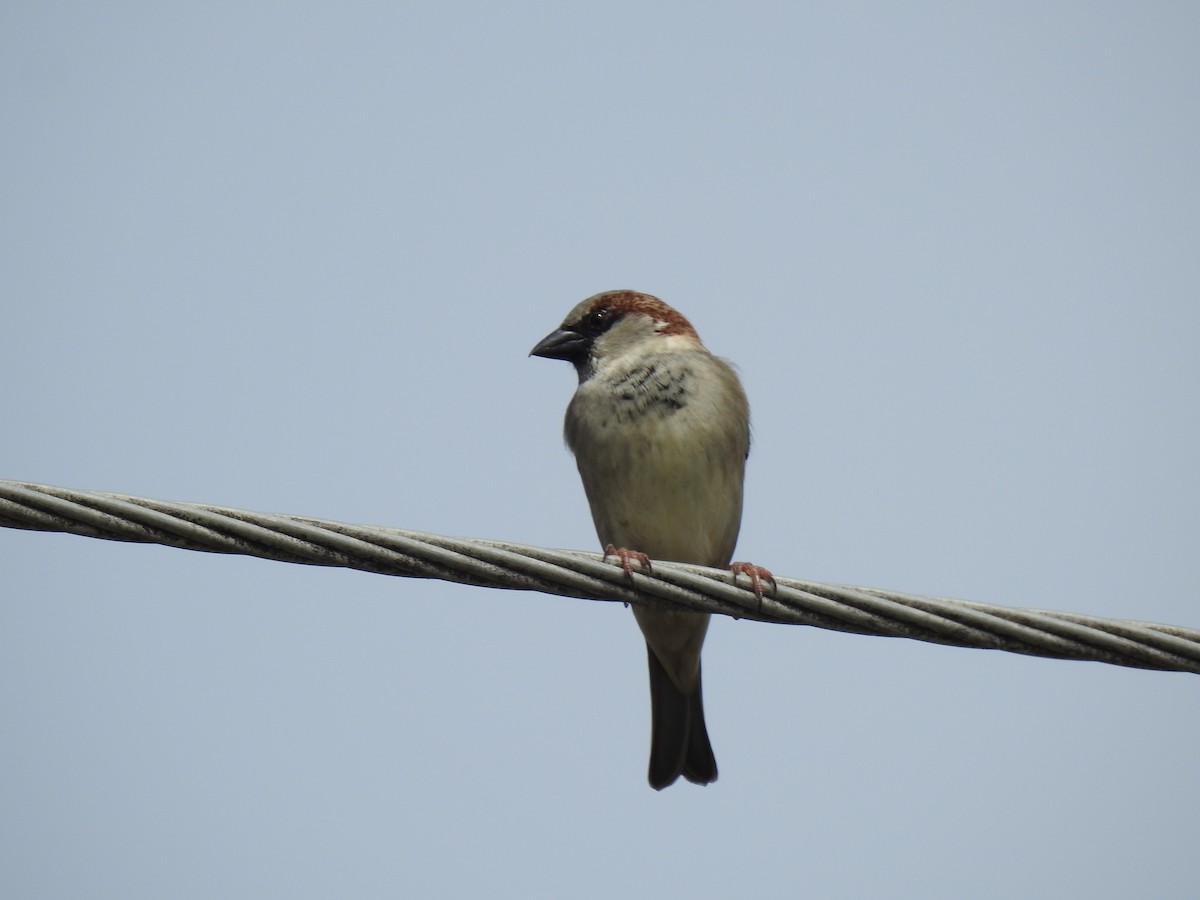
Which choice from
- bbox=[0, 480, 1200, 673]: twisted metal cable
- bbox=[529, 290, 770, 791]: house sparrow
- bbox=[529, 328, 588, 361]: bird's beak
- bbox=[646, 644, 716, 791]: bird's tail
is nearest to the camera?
bbox=[0, 480, 1200, 673]: twisted metal cable

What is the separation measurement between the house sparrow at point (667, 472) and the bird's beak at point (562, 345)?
10cm

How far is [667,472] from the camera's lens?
13.4 ft

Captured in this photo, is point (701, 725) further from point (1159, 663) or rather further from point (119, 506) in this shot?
point (119, 506)

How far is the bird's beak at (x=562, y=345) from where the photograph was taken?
4.77m

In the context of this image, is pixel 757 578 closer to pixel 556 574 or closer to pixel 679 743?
pixel 556 574

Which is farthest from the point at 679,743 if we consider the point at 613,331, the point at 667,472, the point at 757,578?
the point at 757,578

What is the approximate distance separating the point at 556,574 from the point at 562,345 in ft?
8.25

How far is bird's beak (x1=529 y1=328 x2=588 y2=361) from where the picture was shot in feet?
15.6

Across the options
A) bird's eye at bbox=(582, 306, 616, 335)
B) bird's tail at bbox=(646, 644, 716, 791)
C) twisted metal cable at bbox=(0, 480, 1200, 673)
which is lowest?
bird's tail at bbox=(646, 644, 716, 791)

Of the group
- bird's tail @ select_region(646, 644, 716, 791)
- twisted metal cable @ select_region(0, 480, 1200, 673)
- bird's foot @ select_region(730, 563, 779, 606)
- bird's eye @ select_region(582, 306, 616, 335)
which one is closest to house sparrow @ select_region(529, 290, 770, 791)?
bird's tail @ select_region(646, 644, 716, 791)

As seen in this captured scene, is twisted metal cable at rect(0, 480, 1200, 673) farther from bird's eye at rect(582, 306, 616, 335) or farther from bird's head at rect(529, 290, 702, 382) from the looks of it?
bird's eye at rect(582, 306, 616, 335)

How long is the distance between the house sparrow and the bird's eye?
0.12 metres

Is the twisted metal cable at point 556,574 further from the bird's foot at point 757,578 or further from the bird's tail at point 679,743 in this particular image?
the bird's tail at point 679,743

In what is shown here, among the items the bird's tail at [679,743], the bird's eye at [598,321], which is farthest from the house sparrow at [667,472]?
the bird's eye at [598,321]
